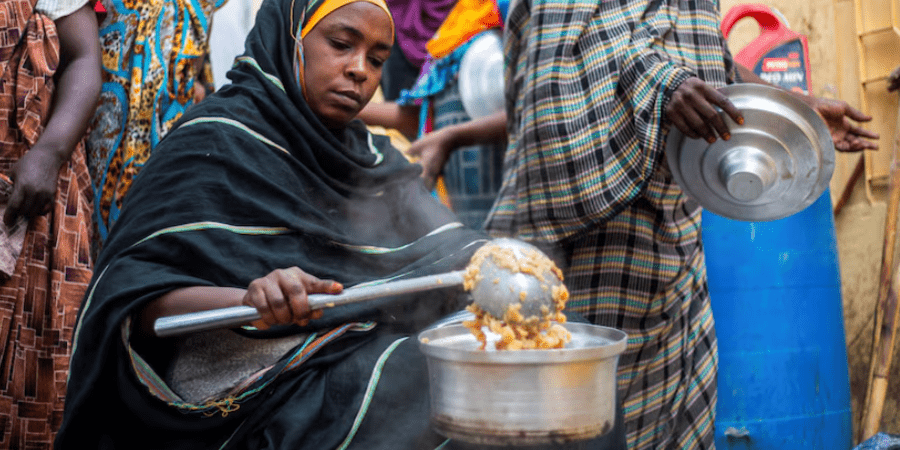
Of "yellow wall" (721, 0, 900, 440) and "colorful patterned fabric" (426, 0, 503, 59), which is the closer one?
"colorful patterned fabric" (426, 0, 503, 59)

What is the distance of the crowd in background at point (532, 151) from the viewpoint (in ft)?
7.00

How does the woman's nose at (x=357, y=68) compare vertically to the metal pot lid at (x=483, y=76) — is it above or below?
below

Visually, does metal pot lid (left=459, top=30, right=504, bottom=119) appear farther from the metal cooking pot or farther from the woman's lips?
the metal cooking pot

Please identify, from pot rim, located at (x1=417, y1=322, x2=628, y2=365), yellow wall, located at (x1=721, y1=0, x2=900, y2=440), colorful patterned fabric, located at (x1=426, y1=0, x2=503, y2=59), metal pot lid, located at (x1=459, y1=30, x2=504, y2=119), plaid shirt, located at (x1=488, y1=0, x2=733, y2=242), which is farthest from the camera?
yellow wall, located at (x1=721, y1=0, x2=900, y2=440)

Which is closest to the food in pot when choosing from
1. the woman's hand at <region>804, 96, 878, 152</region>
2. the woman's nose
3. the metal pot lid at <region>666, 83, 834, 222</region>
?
the woman's nose

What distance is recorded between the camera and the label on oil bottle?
307cm

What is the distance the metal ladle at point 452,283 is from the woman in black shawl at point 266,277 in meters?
0.04

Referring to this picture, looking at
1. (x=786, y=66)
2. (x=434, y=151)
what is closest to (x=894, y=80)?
(x=786, y=66)

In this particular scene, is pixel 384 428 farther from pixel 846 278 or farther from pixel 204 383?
pixel 846 278

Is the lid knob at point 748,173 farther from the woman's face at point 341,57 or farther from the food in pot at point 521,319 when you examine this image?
the woman's face at point 341,57

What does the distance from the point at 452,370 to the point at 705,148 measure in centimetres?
116

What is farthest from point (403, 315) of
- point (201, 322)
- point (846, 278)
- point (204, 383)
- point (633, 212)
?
point (846, 278)

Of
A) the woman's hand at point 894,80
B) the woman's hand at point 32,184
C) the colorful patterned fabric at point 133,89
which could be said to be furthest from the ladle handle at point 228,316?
the woman's hand at point 894,80

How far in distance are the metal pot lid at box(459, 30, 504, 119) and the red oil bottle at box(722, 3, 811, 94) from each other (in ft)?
2.91
